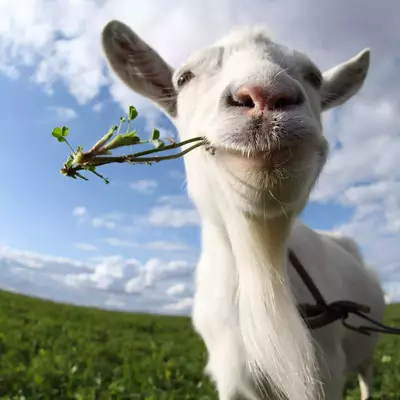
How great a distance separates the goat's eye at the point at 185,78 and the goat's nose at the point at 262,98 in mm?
1098

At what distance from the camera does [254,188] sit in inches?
96.7

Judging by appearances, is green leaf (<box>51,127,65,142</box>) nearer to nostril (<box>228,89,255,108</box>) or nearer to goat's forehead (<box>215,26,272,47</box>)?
nostril (<box>228,89,255,108</box>)

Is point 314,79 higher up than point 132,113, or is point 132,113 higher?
point 314,79

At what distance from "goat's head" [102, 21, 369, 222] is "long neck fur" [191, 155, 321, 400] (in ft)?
0.68

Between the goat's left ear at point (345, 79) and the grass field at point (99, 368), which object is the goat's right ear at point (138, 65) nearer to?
the goat's left ear at point (345, 79)

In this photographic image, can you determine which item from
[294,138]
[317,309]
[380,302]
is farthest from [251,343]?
[380,302]

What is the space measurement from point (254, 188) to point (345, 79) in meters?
2.06

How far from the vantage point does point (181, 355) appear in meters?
8.02

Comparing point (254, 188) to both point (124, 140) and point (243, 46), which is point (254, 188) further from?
point (243, 46)

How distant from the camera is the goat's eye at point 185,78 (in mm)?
3376

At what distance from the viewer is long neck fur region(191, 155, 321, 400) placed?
2908 mm

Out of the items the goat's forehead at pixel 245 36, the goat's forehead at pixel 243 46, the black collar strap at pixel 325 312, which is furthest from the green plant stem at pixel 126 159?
the black collar strap at pixel 325 312

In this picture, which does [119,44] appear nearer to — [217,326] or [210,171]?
[210,171]

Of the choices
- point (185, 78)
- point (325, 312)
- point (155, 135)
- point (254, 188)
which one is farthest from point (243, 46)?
point (325, 312)
